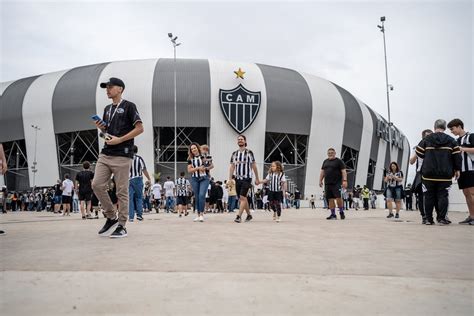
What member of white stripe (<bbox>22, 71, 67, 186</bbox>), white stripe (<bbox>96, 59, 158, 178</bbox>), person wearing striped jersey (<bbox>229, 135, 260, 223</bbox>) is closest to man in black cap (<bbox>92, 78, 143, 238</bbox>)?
person wearing striped jersey (<bbox>229, 135, 260, 223</bbox>)

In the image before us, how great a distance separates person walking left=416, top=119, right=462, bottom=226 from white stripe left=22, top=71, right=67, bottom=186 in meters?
32.5

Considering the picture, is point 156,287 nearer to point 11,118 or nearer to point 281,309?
point 281,309

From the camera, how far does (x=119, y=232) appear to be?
15.4ft

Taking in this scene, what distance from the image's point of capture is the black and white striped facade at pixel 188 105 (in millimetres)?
31453

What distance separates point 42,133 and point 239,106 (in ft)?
56.8

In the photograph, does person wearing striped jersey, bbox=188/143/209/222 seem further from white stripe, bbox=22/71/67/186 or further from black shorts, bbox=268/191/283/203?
white stripe, bbox=22/71/67/186

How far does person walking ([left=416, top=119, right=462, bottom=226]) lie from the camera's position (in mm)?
7008

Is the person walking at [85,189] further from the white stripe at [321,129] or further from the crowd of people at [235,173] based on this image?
the white stripe at [321,129]

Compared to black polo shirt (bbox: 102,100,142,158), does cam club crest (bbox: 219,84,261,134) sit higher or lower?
higher

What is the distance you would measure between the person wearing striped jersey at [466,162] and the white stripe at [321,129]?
87.4 ft

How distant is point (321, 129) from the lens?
34.4 meters

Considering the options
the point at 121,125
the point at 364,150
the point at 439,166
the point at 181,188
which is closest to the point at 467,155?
the point at 439,166

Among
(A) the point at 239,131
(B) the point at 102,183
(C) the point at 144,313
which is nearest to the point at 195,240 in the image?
(B) the point at 102,183

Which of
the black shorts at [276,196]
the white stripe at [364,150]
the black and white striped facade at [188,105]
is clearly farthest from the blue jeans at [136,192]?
the white stripe at [364,150]
